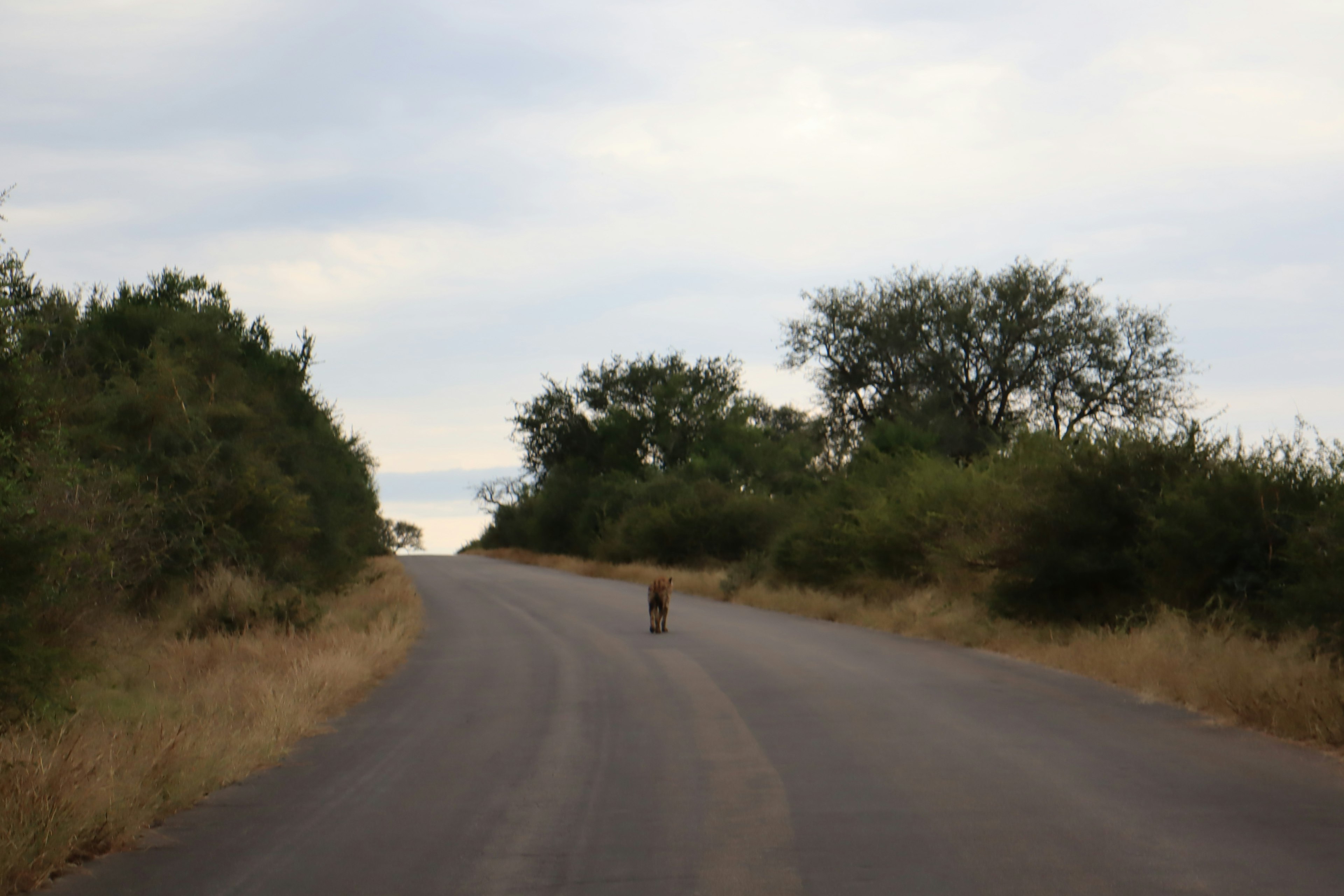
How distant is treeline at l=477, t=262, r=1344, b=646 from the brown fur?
5.33m

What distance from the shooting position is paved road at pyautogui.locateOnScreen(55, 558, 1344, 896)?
19.0 ft

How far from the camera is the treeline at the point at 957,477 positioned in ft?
53.3

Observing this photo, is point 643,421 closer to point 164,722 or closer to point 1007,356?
point 1007,356

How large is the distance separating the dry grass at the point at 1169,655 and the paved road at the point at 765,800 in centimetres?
47

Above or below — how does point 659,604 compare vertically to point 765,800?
above

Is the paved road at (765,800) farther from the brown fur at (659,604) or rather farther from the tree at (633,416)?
the tree at (633,416)

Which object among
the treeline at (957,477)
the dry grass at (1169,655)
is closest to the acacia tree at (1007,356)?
the treeline at (957,477)

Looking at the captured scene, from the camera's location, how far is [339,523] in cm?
2666

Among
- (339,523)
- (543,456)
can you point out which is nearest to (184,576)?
(339,523)

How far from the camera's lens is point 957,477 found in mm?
27266

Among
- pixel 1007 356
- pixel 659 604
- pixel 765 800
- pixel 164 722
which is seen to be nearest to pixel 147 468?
pixel 659 604

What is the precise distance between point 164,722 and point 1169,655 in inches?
414

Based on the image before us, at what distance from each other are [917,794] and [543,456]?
67480mm

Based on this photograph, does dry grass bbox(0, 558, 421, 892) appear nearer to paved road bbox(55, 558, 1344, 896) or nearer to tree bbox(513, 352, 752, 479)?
paved road bbox(55, 558, 1344, 896)
